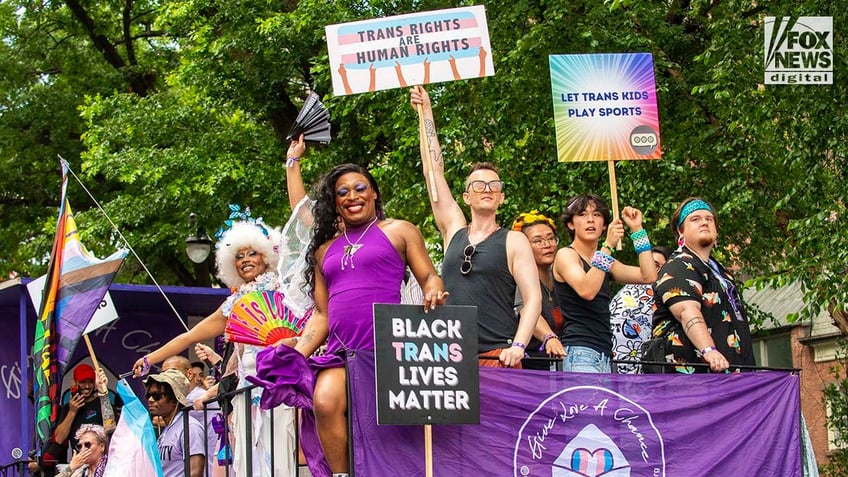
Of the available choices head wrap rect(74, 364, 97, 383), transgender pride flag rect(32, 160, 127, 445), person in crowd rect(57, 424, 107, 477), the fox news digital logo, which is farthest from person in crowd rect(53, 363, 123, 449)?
the fox news digital logo

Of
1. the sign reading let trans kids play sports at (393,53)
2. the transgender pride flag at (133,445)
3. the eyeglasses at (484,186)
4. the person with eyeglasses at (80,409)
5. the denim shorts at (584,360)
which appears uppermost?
the sign reading let trans kids play sports at (393,53)

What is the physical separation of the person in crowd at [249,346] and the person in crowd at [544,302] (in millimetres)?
1500

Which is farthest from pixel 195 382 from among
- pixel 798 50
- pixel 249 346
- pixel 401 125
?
pixel 798 50

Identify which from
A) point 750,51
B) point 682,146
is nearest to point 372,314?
point 750,51

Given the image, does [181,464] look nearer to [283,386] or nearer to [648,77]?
[283,386]

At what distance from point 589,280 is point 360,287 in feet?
4.93

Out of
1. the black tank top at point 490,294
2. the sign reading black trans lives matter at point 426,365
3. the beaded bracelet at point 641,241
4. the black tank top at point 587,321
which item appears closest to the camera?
the sign reading black trans lives matter at point 426,365

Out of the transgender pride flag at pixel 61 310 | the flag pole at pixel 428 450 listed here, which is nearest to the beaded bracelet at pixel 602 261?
the flag pole at pixel 428 450

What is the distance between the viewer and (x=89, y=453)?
1021cm

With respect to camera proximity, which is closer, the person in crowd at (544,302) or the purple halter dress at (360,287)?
the purple halter dress at (360,287)

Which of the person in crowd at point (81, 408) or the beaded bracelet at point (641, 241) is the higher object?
the beaded bracelet at point (641, 241)

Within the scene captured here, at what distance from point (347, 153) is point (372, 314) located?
40.7ft

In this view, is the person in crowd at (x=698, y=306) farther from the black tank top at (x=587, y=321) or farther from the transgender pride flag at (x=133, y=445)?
the transgender pride flag at (x=133, y=445)

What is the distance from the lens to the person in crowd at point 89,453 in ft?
33.4
